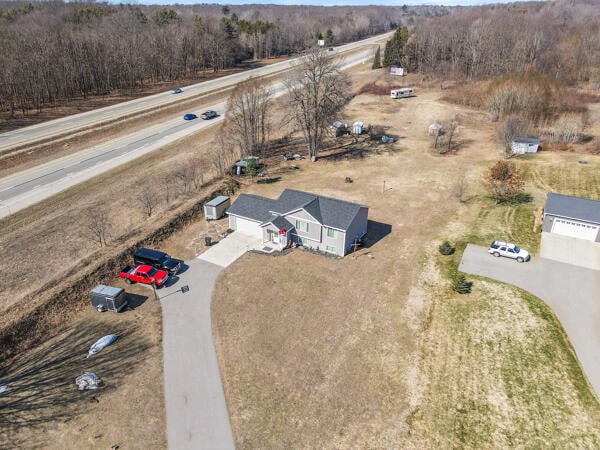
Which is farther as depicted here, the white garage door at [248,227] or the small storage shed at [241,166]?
the small storage shed at [241,166]

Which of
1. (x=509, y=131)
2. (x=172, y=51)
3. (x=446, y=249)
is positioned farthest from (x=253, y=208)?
(x=172, y=51)

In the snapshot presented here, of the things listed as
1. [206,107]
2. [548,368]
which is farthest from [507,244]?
[206,107]

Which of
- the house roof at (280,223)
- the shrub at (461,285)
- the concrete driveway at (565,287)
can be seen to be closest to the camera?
the concrete driveway at (565,287)

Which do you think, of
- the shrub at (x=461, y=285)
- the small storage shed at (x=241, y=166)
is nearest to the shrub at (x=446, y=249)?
the shrub at (x=461, y=285)

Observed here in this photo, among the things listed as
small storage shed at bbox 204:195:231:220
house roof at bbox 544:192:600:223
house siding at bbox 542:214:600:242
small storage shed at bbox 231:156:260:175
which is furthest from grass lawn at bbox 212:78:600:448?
small storage shed at bbox 231:156:260:175

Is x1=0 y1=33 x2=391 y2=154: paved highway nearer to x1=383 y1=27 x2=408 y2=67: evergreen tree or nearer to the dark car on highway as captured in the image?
the dark car on highway

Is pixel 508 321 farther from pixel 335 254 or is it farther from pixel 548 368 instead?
pixel 335 254

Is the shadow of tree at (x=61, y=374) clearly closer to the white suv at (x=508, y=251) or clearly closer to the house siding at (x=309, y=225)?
the house siding at (x=309, y=225)
